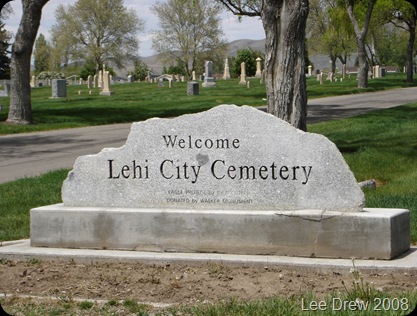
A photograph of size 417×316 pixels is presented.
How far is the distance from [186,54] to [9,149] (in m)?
68.0

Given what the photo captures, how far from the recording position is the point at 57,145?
1944 centimetres

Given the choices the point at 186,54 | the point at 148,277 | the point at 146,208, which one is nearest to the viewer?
the point at 148,277

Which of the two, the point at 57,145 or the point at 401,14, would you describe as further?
the point at 401,14

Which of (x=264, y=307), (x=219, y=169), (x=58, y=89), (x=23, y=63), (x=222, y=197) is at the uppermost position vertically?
(x=23, y=63)

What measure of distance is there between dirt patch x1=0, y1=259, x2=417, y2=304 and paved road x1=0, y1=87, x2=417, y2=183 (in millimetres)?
7092

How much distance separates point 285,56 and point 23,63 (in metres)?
14.6

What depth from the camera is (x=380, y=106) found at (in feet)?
99.4

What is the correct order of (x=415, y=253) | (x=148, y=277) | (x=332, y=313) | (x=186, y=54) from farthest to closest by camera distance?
(x=186, y=54) → (x=415, y=253) → (x=148, y=277) → (x=332, y=313)

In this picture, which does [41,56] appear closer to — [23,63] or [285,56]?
[23,63]

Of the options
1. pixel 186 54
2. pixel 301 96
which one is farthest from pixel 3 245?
pixel 186 54

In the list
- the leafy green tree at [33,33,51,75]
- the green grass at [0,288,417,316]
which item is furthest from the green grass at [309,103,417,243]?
the leafy green tree at [33,33,51,75]

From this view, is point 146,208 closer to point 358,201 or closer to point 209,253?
point 209,253

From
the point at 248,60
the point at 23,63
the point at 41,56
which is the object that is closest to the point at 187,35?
the point at 248,60

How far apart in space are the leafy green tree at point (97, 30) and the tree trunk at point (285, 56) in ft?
244
